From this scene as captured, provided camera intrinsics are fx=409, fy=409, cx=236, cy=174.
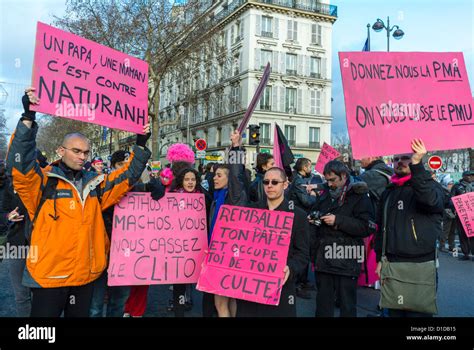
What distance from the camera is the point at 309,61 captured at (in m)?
44.9

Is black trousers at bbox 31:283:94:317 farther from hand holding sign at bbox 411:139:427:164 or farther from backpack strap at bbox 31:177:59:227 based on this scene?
hand holding sign at bbox 411:139:427:164

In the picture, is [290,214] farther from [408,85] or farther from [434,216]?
[408,85]

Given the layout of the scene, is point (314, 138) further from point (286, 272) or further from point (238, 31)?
point (286, 272)

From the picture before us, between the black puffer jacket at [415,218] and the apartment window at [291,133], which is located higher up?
the apartment window at [291,133]

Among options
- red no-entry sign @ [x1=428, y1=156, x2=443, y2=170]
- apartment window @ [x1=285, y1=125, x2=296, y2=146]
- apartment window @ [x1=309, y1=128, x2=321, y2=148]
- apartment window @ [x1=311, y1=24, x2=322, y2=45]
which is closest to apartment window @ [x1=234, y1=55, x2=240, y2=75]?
apartment window @ [x1=285, y1=125, x2=296, y2=146]

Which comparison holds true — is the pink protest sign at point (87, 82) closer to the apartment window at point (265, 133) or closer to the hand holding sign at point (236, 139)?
the hand holding sign at point (236, 139)

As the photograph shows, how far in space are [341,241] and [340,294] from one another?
0.52m

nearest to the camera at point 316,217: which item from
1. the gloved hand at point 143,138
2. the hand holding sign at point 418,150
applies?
the hand holding sign at point 418,150

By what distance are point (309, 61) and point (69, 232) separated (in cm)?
4463

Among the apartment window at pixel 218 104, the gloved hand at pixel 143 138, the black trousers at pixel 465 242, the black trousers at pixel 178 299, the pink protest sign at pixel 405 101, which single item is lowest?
the black trousers at pixel 178 299

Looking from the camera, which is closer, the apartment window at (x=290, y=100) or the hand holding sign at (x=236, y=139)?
the hand holding sign at (x=236, y=139)

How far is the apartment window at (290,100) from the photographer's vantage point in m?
44.2

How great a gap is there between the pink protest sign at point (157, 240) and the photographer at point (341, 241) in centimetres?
122

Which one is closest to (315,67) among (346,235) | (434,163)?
(434,163)
